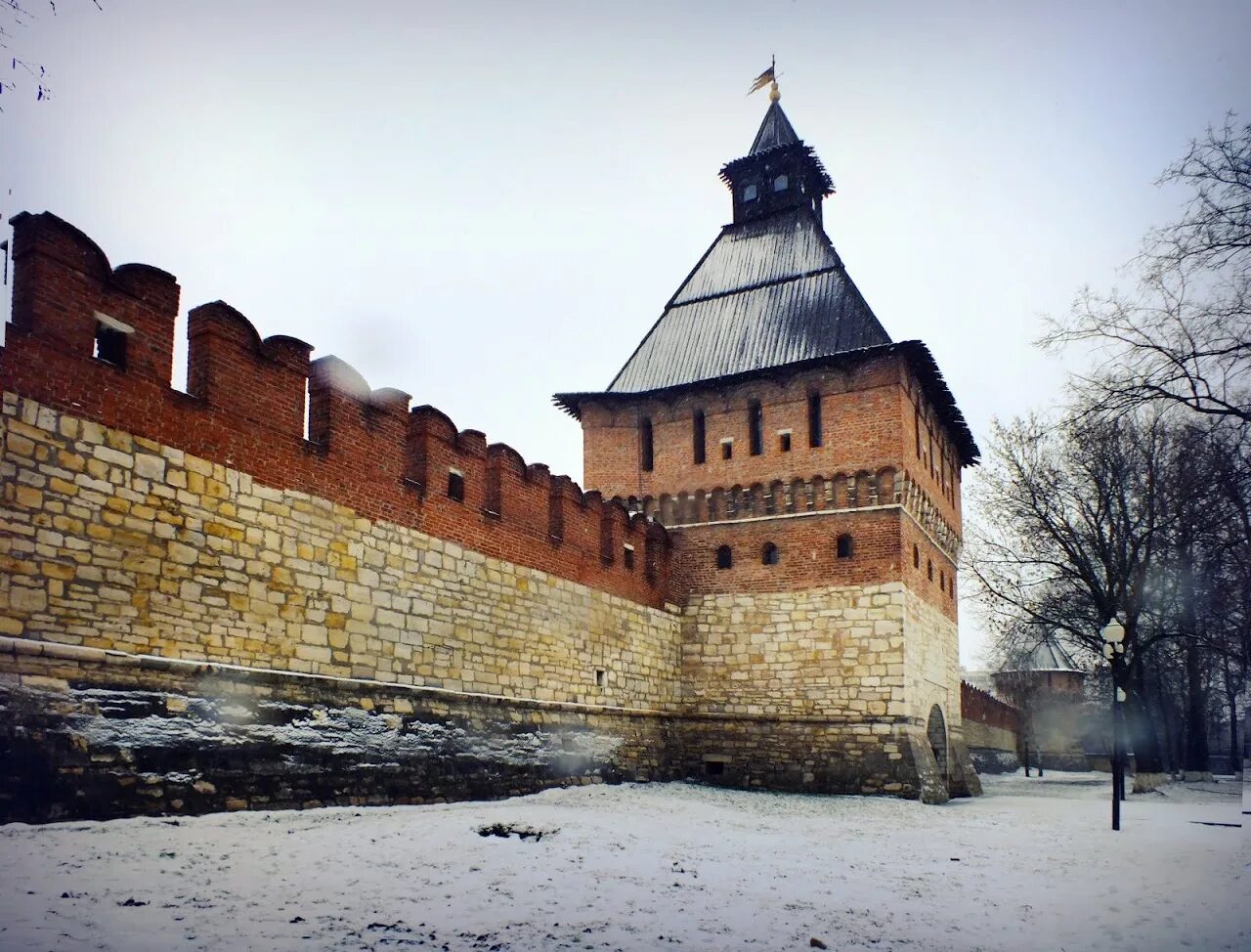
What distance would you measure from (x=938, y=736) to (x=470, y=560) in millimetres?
11456

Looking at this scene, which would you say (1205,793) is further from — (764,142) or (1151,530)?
(764,142)

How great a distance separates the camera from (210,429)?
1032cm

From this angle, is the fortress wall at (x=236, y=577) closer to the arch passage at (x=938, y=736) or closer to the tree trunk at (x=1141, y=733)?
the arch passage at (x=938, y=736)

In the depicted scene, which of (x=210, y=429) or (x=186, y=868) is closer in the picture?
(x=186, y=868)

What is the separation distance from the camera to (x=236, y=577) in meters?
10.3

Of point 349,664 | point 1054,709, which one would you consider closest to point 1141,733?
point 349,664

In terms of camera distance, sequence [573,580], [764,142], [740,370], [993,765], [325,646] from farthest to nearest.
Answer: [993,765], [764,142], [740,370], [573,580], [325,646]

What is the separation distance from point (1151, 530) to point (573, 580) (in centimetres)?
1310

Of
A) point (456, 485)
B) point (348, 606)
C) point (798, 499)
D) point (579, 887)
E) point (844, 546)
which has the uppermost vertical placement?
point (798, 499)

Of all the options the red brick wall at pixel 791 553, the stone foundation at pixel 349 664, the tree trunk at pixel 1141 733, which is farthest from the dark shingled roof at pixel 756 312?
the tree trunk at pixel 1141 733

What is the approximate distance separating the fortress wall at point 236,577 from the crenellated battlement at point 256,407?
0.80 ft

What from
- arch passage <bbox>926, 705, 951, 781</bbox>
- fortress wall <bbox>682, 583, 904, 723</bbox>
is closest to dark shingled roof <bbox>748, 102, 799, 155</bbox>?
fortress wall <bbox>682, 583, 904, 723</bbox>

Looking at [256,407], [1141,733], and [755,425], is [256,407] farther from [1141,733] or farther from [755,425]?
[1141,733]

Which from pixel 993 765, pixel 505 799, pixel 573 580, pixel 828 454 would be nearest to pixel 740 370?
pixel 828 454
